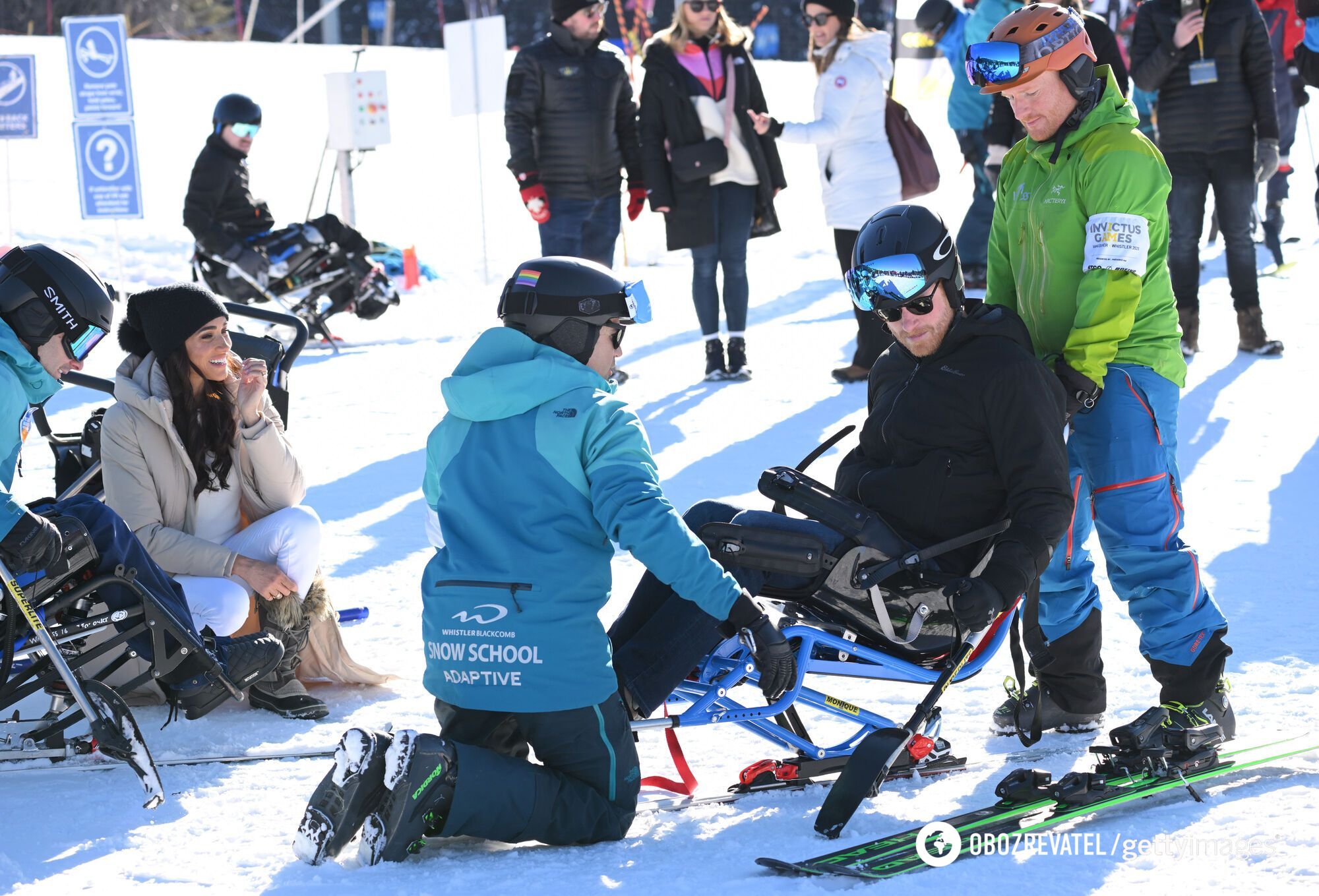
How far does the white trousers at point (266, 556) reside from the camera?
3973 mm

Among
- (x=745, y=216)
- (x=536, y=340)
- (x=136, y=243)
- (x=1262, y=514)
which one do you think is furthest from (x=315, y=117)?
(x=536, y=340)

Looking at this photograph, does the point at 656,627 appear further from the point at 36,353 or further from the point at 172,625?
the point at 36,353

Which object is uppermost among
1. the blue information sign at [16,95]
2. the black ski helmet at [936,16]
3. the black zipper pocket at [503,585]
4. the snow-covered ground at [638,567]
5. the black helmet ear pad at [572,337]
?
the black ski helmet at [936,16]

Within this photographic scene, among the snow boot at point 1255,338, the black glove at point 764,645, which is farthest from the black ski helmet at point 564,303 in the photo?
the snow boot at point 1255,338

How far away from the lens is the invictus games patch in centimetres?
355

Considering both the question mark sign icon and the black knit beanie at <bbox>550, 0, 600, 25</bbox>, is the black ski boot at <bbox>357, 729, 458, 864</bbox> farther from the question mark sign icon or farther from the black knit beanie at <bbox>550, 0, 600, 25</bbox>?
the question mark sign icon

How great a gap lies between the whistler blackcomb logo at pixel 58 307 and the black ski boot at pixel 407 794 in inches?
57.6

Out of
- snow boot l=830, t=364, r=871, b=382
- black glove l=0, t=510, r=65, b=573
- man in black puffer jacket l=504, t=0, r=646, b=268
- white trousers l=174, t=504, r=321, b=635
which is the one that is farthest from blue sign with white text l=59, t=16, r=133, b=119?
black glove l=0, t=510, r=65, b=573

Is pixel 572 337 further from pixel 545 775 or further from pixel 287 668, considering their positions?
pixel 287 668

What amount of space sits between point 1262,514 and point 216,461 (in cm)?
397

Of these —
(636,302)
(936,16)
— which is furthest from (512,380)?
(936,16)

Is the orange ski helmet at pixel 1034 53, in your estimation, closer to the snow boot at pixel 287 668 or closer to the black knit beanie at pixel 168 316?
the black knit beanie at pixel 168 316

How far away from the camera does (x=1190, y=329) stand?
8023mm

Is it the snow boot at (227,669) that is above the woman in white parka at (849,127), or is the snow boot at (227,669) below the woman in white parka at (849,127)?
below
